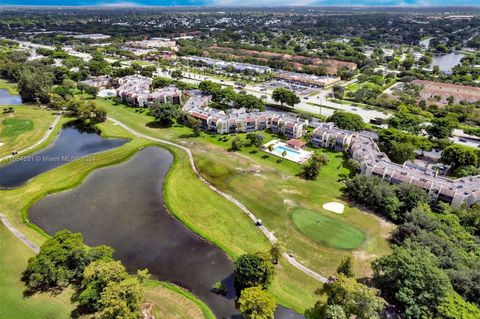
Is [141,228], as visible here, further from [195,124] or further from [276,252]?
[195,124]

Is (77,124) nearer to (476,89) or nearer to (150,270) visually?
(150,270)


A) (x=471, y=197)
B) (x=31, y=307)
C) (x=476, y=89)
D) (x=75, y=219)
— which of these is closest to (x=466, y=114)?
(x=476, y=89)

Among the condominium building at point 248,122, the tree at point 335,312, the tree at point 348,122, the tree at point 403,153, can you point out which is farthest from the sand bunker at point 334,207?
the tree at point 348,122

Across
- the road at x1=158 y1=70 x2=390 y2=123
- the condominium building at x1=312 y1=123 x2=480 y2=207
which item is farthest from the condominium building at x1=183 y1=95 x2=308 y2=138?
the road at x1=158 y1=70 x2=390 y2=123

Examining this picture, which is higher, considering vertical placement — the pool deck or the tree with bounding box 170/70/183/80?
the tree with bounding box 170/70/183/80

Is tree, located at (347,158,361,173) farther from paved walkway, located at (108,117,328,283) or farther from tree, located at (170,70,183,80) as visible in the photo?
tree, located at (170,70,183,80)

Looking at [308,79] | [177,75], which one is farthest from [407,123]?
[177,75]
